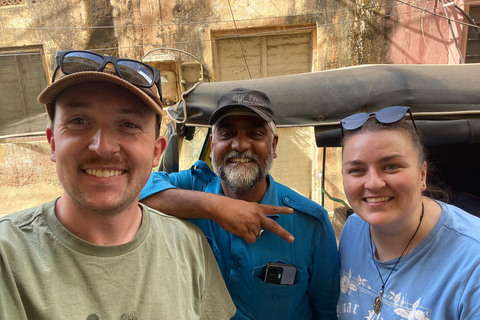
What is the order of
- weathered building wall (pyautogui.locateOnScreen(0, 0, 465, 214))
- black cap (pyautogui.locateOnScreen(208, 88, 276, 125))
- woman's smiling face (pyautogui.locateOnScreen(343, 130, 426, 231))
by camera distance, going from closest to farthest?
woman's smiling face (pyautogui.locateOnScreen(343, 130, 426, 231)) < black cap (pyautogui.locateOnScreen(208, 88, 276, 125)) < weathered building wall (pyautogui.locateOnScreen(0, 0, 465, 214))

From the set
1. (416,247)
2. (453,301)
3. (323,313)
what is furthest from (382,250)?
(323,313)

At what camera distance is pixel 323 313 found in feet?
5.79

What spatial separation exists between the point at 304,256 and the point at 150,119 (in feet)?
3.63

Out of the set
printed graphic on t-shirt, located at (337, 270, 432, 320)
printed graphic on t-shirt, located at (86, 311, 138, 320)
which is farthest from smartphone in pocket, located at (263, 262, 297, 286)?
printed graphic on t-shirt, located at (86, 311, 138, 320)

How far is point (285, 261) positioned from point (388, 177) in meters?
0.71

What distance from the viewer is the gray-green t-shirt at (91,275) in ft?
3.01

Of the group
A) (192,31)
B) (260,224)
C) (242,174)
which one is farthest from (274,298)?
(192,31)

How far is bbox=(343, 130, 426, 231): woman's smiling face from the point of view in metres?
1.32

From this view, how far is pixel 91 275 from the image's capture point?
3.35 ft

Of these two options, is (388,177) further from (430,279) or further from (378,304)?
(378,304)

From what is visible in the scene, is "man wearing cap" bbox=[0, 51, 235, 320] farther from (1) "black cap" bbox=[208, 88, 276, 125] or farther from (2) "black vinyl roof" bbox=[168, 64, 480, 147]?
(2) "black vinyl roof" bbox=[168, 64, 480, 147]

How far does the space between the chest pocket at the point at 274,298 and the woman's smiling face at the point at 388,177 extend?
56cm

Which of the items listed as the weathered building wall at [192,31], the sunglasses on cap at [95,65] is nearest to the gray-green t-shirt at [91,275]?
the sunglasses on cap at [95,65]

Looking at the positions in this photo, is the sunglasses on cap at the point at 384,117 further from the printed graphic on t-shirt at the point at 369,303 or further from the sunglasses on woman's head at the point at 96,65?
the sunglasses on woman's head at the point at 96,65
